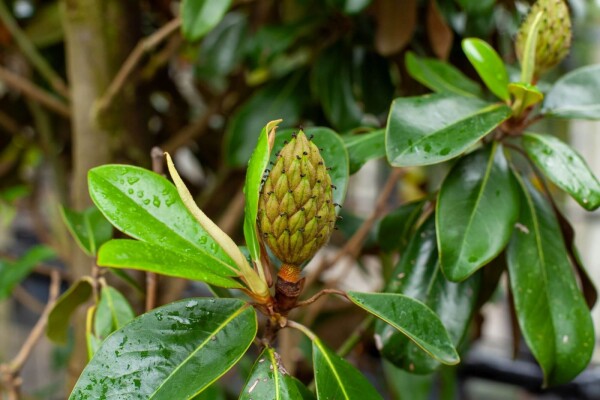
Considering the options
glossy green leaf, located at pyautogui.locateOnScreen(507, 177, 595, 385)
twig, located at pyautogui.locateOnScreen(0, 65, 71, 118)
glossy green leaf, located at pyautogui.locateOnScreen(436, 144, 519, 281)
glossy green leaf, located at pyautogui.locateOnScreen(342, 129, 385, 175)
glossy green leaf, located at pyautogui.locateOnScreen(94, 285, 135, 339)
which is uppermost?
twig, located at pyautogui.locateOnScreen(0, 65, 71, 118)

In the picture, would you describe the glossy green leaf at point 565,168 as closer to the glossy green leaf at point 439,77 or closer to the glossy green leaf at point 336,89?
the glossy green leaf at point 439,77

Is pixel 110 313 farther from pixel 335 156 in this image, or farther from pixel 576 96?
pixel 576 96

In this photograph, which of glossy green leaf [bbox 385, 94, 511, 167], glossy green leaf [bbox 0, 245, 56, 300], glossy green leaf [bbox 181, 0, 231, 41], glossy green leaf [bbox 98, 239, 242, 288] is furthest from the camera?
glossy green leaf [bbox 0, 245, 56, 300]

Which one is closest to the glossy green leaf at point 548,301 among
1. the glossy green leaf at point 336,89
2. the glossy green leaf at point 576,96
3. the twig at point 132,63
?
the glossy green leaf at point 576,96

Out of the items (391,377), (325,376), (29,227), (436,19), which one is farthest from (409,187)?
(29,227)

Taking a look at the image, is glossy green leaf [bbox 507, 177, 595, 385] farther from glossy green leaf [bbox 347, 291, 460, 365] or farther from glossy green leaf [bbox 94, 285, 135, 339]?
glossy green leaf [bbox 94, 285, 135, 339]

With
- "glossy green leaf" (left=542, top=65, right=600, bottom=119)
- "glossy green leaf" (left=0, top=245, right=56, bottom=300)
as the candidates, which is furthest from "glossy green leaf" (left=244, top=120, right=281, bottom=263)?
"glossy green leaf" (left=0, top=245, right=56, bottom=300)

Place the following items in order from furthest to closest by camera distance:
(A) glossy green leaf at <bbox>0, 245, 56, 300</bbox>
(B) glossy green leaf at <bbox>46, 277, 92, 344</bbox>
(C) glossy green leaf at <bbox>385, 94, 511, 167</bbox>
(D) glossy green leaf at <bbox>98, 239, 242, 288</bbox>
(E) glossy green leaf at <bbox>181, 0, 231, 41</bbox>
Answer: (A) glossy green leaf at <bbox>0, 245, 56, 300</bbox> → (E) glossy green leaf at <bbox>181, 0, 231, 41</bbox> → (B) glossy green leaf at <bbox>46, 277, 92, 344</bbox> → (C) glossy green leaf at <bbox>385, 94, 511, 167</bbox> → (D) glossy green leaf at <bbox>98, 239, 242, 288</bbox>

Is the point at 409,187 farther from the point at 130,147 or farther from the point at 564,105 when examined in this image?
the point at 564,105
